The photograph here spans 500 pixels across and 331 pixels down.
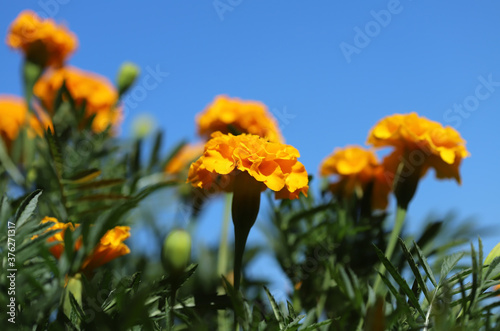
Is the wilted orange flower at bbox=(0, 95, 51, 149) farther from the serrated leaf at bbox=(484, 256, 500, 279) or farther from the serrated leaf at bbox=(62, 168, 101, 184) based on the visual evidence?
the serrated leaf at bbox=(484, 256, 500, 279)

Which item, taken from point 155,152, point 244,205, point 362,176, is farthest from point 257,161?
point 155,152

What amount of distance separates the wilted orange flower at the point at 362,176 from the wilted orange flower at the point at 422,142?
143 millimetres

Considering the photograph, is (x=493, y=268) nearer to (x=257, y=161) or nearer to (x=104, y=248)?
(x=257, y=161)

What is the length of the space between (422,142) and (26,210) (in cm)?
66

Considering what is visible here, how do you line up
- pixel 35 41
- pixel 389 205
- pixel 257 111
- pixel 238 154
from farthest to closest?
pixel 35 41
pixel 257 111
pixel 389 205
pixel 238 154

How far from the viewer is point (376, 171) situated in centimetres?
113

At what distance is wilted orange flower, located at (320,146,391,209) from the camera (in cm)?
111

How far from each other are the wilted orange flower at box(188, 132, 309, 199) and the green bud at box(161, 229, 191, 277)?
8 centimetres

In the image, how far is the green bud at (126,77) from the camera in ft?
4.15

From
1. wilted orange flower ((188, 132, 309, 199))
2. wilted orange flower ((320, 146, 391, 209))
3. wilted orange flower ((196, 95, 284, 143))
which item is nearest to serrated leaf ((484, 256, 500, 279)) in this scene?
wilted orange flower ((188, 132, 309, 199))

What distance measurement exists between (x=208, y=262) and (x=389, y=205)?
1.34 ft

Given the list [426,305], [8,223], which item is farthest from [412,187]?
[8,223]

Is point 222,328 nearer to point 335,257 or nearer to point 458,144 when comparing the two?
point 335,257

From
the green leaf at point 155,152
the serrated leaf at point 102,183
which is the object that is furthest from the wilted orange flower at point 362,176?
the serrated leaf at point 102,183
